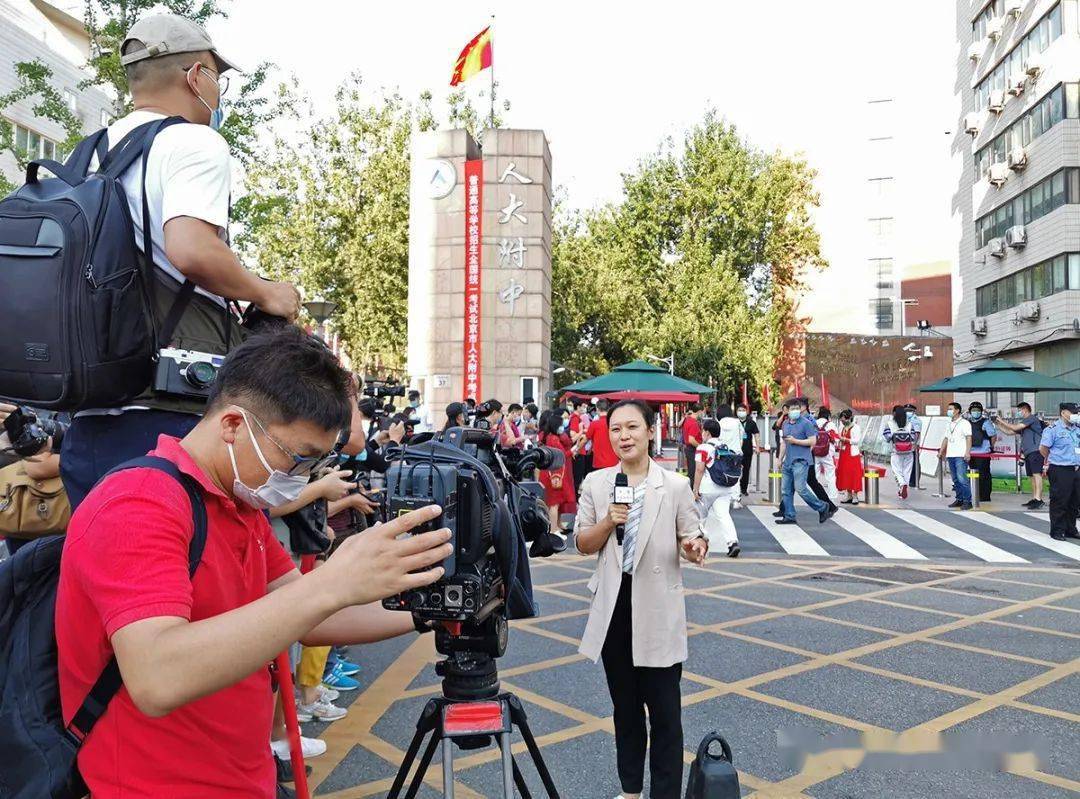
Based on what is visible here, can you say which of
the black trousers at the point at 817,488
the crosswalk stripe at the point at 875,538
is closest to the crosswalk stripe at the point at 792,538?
the crosswalk stripe at the point at 875,538

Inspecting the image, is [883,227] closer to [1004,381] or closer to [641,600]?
[1004,381]

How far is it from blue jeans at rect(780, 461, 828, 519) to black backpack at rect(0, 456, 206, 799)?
40.5ft

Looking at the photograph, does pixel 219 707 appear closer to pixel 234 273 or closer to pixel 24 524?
pixel 234 273

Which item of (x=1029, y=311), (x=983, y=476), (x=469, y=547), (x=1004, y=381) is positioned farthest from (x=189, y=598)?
(x=1029, y=311)

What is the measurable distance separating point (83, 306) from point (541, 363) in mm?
20298

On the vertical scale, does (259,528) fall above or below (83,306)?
below

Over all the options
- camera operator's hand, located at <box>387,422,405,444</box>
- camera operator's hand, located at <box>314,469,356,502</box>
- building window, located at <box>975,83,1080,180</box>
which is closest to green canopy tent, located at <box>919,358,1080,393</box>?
camera operator's hand, located at <box>387,422,405,444</box>

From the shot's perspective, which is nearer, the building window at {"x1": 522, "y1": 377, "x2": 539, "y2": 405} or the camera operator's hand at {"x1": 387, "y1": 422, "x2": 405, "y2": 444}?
the camera operator's hand at {"x1": 387, "y1": 422, "x2": 405, "y2": 444}

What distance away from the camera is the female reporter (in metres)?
3.64

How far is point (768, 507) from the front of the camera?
51.0 feet

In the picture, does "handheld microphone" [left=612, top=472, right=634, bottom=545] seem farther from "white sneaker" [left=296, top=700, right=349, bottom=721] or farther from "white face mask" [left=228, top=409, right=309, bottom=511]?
"white face mask" [left=228, top=409, right=309, bottom=511]

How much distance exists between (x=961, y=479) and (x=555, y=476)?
316 inches

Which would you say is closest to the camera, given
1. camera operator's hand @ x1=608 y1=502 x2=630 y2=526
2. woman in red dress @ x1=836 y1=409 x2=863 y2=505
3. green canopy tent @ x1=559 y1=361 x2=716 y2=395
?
camera operator's hand @ x1=608 y1=502 x2=630 y2=526

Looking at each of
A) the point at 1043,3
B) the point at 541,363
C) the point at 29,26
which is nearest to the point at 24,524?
the point at 541,363
